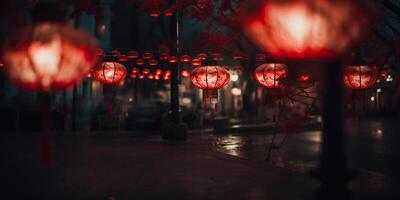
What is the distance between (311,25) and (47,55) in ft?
8.86

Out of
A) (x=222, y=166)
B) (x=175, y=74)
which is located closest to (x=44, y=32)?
(x=222, y=166)

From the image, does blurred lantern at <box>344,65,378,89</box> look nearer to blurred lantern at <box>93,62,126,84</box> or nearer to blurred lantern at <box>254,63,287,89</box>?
blurred lantern at <box>254,63,287,89</box>

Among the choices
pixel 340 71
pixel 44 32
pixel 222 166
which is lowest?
pixel 222 166

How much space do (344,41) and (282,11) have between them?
2.19 ft

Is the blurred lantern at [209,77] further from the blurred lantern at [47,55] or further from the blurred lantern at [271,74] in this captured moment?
the blurred lantern at [47,55]

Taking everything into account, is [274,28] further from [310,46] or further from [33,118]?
[33,118]

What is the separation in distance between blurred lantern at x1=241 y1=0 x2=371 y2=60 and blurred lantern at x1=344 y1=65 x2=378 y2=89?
6.01 metres

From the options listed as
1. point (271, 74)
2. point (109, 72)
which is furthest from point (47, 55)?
point (109, 72)

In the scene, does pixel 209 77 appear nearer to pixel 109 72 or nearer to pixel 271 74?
pixel 271 74

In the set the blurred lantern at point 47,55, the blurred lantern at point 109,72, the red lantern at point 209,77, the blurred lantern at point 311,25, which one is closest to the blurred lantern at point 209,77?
the red lantern at point 209,77

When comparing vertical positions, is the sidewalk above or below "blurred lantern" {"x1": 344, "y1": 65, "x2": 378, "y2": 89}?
below

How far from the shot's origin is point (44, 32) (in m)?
5.27

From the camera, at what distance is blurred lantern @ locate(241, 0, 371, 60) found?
482 cm

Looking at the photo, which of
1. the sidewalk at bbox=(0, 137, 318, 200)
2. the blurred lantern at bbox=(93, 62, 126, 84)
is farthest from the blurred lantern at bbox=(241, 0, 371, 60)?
the blurred lantern at bbox=(93, 62, 126, 84)
